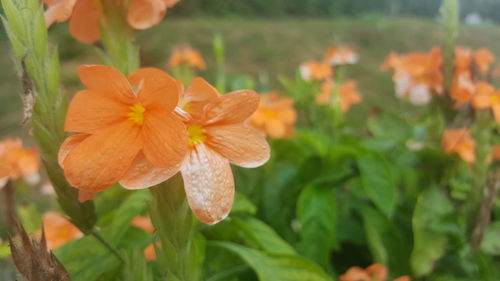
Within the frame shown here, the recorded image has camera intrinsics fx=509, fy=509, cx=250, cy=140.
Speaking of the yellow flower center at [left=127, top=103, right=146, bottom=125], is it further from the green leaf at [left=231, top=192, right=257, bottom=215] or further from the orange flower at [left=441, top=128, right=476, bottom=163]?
the orange flower at [left=441, top=128, right=476, bottom=163]

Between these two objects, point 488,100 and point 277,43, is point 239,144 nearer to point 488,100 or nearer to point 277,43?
point 488,100

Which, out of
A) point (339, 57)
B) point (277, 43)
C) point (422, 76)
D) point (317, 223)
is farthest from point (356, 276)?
point (277, 43)

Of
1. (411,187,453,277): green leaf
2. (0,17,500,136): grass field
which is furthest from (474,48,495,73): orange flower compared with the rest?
(0,17,500,136): grass field

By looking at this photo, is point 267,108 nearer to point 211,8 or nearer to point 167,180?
point 167,180

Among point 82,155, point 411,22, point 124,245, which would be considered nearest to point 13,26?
point 82,155

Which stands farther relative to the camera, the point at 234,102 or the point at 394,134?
the point at 394,134

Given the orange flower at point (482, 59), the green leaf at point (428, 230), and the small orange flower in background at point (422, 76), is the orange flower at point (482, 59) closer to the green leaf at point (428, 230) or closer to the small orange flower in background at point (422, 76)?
the small orange flower in background at point (422, 76)
